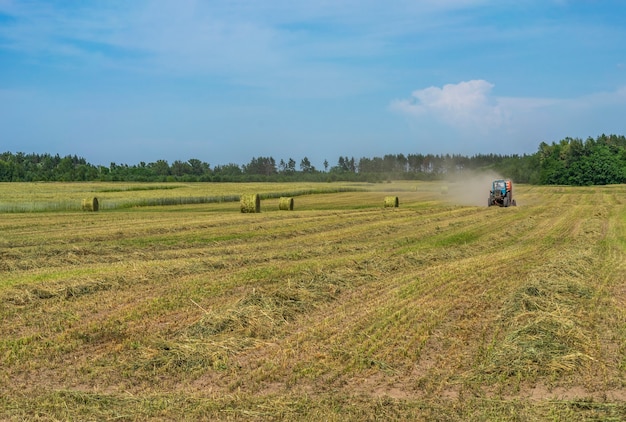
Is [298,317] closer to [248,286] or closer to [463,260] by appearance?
[248,286]

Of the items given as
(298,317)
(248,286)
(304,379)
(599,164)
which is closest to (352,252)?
(248,286)

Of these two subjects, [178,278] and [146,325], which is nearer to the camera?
[146,325]

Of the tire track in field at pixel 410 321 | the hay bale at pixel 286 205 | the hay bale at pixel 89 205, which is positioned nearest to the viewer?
the tire track in field at pixel 410 321

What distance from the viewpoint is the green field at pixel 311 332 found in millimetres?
6387

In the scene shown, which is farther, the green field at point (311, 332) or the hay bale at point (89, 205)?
the hay bale at point (89, 205)

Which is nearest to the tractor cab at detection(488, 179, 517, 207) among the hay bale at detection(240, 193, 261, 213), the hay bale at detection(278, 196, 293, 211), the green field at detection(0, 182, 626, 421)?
the hay bale at detection(278, 196, 293, 211)

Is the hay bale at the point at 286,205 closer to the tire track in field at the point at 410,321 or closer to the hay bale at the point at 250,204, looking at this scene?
the hay bale at the point at 250,204

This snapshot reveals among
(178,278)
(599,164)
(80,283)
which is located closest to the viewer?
(80,283)

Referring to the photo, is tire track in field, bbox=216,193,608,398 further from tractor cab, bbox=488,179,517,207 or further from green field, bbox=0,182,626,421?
tractor cab, bbox=488,179,517,207

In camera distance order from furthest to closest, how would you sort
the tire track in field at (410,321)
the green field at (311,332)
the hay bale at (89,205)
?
the hay bale at (89,205) → the tire track in field at (410,321) → the green field at (311,332)

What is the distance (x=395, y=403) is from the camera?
6.31 meters

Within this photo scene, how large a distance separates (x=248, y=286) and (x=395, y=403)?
6.54 m

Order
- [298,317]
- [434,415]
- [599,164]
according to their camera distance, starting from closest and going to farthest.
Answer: [434,415], [298,317], [599,164]

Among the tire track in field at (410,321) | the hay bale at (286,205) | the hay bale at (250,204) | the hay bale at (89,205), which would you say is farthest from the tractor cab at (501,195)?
the hay bale at (89,205)
